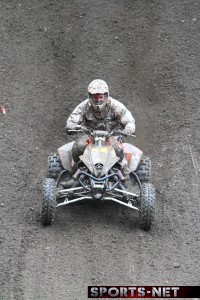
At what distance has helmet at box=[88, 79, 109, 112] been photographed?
1430 cm

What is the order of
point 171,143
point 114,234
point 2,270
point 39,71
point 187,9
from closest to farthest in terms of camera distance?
1. point 2,270
2. point 114,234
3. point 171,143
4. point 39,71
5. point 187,9

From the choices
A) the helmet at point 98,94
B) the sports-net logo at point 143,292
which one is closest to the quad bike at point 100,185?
the helmet at point 98,94

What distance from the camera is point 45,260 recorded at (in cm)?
1305

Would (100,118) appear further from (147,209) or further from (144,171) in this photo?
(147,209)

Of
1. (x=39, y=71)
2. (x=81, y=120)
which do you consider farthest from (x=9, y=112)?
(x=81, y=120)

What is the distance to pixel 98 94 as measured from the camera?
14344 mm

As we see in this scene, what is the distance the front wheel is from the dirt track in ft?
0.56

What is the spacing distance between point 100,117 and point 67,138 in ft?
6.61

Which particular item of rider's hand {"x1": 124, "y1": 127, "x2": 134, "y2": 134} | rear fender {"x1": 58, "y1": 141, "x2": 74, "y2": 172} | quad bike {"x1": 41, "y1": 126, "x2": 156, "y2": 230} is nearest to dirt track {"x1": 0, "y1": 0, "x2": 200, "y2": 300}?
quad bike {"x1": 41, "y1": 126, "x2": 156, "y2": 230}

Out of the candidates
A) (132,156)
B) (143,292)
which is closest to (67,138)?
(132,156)

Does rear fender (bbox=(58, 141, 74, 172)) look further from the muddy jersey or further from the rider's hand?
the rider's hand

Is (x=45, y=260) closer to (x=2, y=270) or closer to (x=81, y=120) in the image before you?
(x=2, y=270)

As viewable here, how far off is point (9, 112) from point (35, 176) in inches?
89.1

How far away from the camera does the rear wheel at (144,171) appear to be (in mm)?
14781
